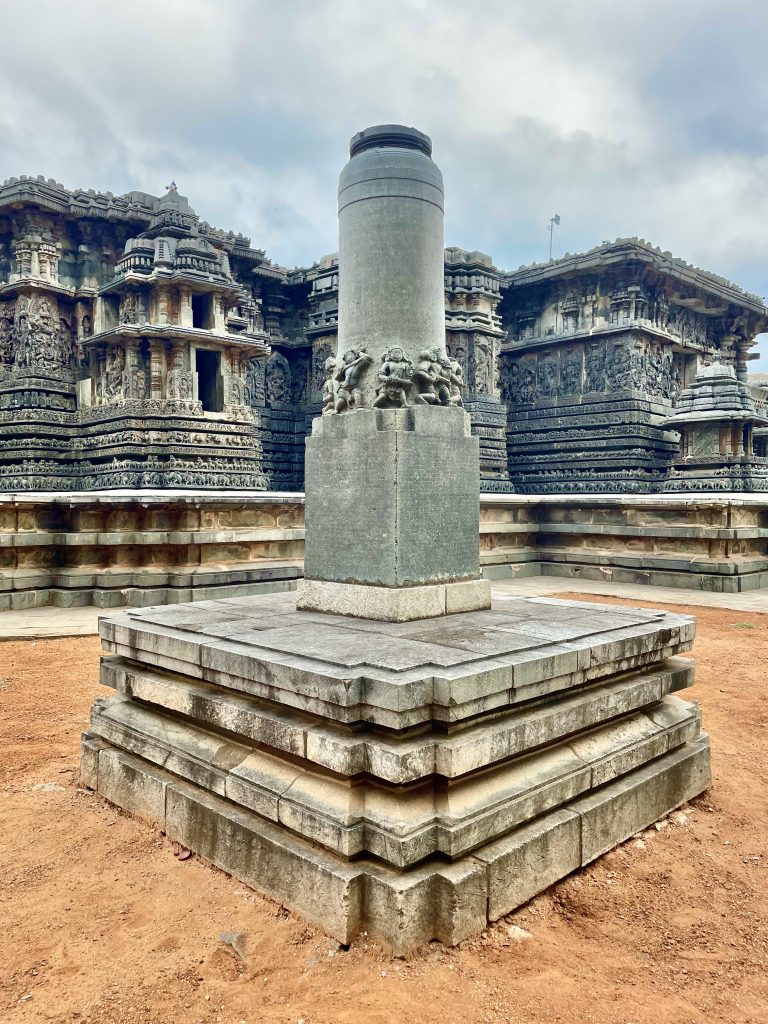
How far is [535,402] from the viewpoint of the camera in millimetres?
23328

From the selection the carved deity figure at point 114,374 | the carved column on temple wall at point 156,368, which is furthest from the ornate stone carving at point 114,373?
the carved column on temple wall at point 156,368

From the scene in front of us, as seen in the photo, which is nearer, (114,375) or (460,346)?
(114,375)

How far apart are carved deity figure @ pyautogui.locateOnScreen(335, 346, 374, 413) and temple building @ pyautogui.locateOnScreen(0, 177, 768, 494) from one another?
35.6 ft

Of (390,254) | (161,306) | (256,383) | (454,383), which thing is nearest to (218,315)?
(161,306)

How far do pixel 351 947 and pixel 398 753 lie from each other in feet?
2.32

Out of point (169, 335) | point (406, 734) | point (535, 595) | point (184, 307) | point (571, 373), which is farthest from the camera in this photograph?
point (571, 373)

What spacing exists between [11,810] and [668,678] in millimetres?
3759

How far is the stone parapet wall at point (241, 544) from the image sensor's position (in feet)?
32.6

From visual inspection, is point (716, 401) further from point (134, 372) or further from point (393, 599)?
point (393, 599)

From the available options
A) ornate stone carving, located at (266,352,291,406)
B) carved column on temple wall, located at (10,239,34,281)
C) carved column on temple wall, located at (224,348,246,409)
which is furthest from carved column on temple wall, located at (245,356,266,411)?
carved column on temple wall, located at (10,239,34,281)

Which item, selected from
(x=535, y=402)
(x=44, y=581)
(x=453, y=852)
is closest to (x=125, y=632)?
(x=453, y=852)

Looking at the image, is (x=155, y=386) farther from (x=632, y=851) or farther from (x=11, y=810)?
(x=632, y=851)

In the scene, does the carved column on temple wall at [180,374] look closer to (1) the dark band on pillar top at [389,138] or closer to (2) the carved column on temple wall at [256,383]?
(2) the carved column on temple wall at [256,383]

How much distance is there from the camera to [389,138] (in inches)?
211
